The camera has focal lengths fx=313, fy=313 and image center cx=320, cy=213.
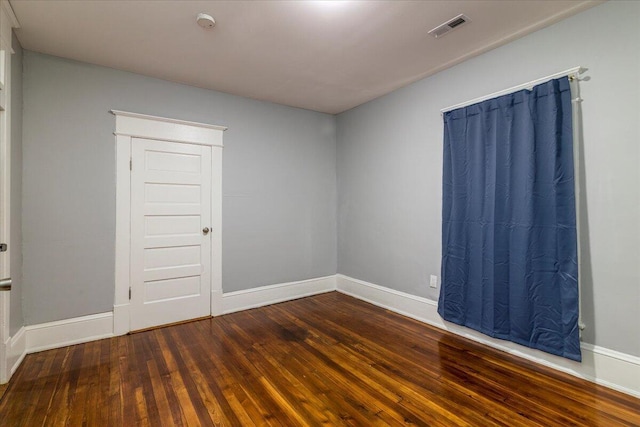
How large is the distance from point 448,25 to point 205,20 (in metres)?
1.85

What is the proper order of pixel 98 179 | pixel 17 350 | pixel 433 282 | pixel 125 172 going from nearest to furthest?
1. pixel 17 350
2. pixel 98 179
3. pixel 125 172
4. pixel 433 282

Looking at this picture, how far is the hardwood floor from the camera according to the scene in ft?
6.22

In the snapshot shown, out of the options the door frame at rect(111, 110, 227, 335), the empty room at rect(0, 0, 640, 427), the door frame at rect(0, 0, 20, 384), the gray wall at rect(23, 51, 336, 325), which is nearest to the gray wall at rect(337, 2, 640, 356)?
the empty room at rect(0, 0, 640, 427)

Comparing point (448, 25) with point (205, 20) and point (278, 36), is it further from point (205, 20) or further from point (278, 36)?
point (205, 20)

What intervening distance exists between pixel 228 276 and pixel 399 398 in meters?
2.46

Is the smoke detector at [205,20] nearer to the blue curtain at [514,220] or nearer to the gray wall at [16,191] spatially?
the gray wall at [16,191]

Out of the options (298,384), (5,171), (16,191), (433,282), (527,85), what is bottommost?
(298,384)

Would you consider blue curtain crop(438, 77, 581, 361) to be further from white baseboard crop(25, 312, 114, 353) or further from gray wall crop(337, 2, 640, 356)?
white baseboard crop(25, 312, 114, 353)

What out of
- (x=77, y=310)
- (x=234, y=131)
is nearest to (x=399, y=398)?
(x=77, y=310)

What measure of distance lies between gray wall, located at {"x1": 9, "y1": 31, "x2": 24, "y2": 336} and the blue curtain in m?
3.78

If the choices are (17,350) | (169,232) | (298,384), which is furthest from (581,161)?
(17,350)

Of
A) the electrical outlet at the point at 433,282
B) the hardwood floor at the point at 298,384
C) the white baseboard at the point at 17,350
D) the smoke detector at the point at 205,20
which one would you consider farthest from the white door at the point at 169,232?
the electrical outlet at the point at 433,282

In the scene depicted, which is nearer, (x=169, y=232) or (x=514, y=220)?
(x=514, y=220)

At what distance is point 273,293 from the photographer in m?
4.17
